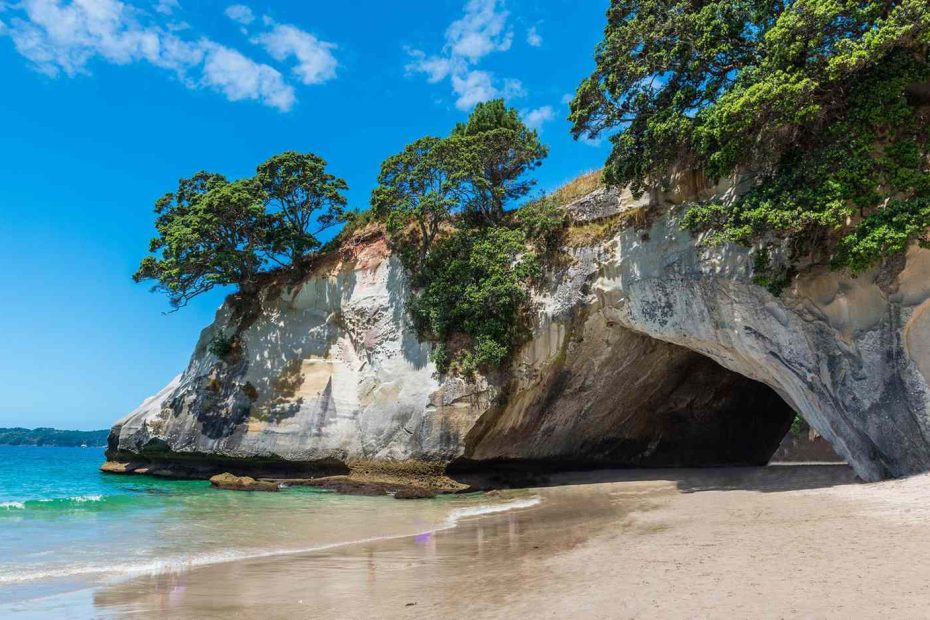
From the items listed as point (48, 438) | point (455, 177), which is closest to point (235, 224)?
point (455, 177)

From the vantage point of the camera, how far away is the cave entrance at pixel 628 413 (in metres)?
18.1

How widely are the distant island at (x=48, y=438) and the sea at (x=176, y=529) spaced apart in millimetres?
131769

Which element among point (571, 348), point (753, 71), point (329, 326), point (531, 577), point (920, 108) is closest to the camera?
point (531, 577)

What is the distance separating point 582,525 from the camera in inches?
383

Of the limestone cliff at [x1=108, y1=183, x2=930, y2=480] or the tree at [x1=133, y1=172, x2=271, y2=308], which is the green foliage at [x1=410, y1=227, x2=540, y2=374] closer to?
the limestone cliff at [x1=108, y1=183, x2=930, y2=480]

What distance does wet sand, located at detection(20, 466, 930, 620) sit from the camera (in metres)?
4.72

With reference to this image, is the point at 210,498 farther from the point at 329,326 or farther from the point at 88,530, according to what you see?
the point at 329,326

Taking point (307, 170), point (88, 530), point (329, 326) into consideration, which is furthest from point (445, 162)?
point (88, 530)

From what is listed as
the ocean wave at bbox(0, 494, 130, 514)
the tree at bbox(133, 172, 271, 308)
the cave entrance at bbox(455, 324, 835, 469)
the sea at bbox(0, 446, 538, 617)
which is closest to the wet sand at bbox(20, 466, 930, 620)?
the sea at bbox(0, 446, 538, 617)

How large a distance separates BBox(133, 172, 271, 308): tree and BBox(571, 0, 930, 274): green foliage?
16.3m

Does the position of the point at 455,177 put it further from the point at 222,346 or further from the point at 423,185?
the point at 222,346

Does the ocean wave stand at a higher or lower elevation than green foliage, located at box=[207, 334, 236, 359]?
lower

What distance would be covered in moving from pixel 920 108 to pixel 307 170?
20.4 m

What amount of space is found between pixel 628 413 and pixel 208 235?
1836cm
